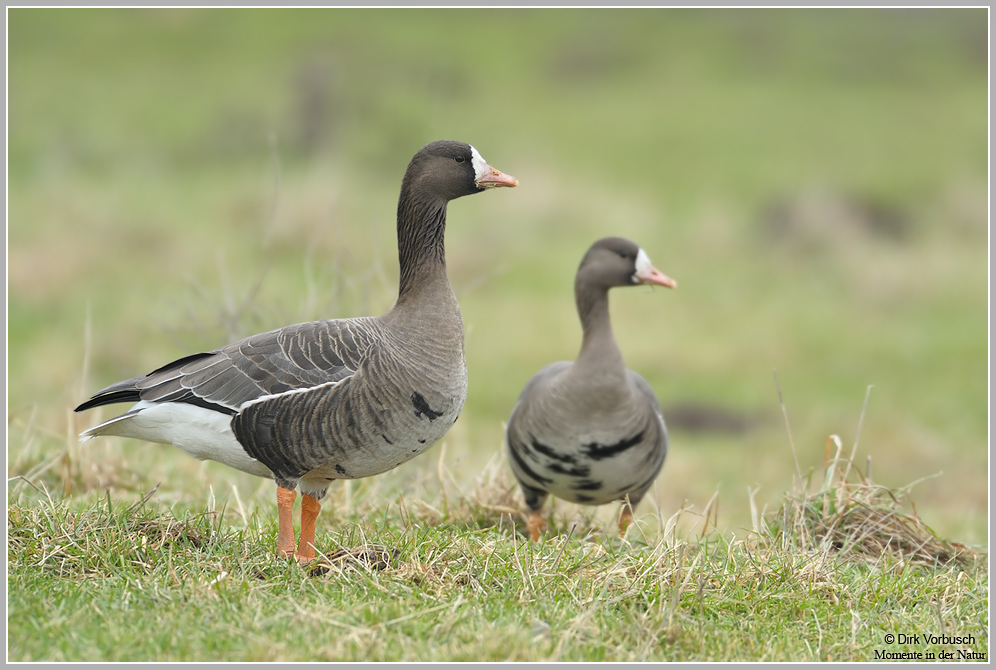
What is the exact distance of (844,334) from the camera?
1518 cm

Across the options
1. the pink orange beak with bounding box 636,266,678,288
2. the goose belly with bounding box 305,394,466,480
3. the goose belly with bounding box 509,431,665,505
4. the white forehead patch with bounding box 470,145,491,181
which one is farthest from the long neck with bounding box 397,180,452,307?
the pink orange beak with bounding box 636,266,678,288

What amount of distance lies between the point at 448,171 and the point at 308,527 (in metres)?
1.86

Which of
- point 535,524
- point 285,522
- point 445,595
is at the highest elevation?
point 285,522

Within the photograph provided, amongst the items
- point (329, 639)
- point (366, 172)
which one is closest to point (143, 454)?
point (329, 639)

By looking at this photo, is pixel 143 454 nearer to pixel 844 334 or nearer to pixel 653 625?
pixel 653 625

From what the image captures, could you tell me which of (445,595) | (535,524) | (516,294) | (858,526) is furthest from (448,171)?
(516,294)

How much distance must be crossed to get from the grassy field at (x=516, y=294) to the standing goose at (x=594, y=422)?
320mm

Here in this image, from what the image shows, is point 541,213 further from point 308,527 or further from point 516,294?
point 308,527

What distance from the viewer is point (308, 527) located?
470 centimetres

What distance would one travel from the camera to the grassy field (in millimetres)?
4113

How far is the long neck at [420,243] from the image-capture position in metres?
4.84

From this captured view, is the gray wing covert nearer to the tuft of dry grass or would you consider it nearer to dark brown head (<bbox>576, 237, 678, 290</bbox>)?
dark brown head (<bbox>576, 237, 678, 290</bbox>)

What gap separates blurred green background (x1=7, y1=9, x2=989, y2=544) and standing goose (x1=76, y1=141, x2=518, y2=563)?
1315 millimetres

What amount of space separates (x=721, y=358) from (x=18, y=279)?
33.1 ft
